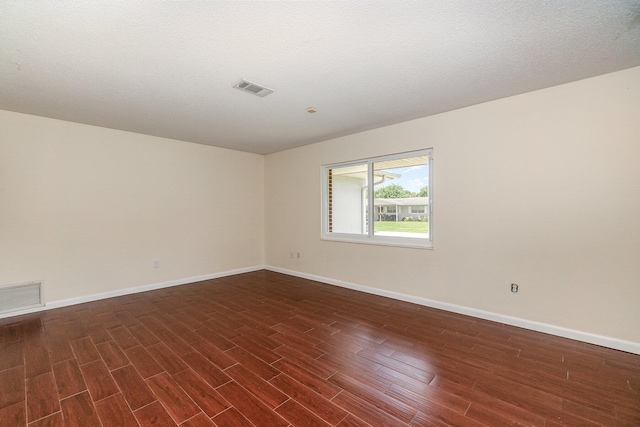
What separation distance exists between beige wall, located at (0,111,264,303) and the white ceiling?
1.90ft

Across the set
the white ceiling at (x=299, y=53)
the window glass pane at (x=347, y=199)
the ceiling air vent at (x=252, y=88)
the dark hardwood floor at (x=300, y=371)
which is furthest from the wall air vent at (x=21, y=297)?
the window glass pane at (x=347, y=199)

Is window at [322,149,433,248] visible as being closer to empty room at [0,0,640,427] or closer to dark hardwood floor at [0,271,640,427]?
empty room at [0,0,640,427]

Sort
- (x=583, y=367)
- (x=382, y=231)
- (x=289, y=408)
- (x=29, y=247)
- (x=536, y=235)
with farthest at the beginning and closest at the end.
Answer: (x=382, y=231)
(x=29, y=247)
(x=536, y=235)
(x=583, y=367)
(x=289, y=408)

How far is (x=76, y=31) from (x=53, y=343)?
2672 millimetres

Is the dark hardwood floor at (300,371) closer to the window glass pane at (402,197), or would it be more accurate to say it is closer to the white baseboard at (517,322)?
the white baseboard at (517,322)

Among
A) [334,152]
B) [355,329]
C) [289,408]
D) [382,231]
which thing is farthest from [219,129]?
[289,408]

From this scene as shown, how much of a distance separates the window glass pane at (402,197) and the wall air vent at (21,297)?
450 cm

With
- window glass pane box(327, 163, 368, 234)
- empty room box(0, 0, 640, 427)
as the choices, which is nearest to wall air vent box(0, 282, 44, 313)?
empty room box(0, 0, 640, 427)

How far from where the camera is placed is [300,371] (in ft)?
6.89

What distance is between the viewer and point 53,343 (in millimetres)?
2545

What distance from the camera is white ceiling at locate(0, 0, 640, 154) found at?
1.64m

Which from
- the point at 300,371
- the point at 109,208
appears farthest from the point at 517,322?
the point at 109,208

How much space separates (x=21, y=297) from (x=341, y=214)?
4361 mm

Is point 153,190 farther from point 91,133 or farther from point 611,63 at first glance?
point 611,63
